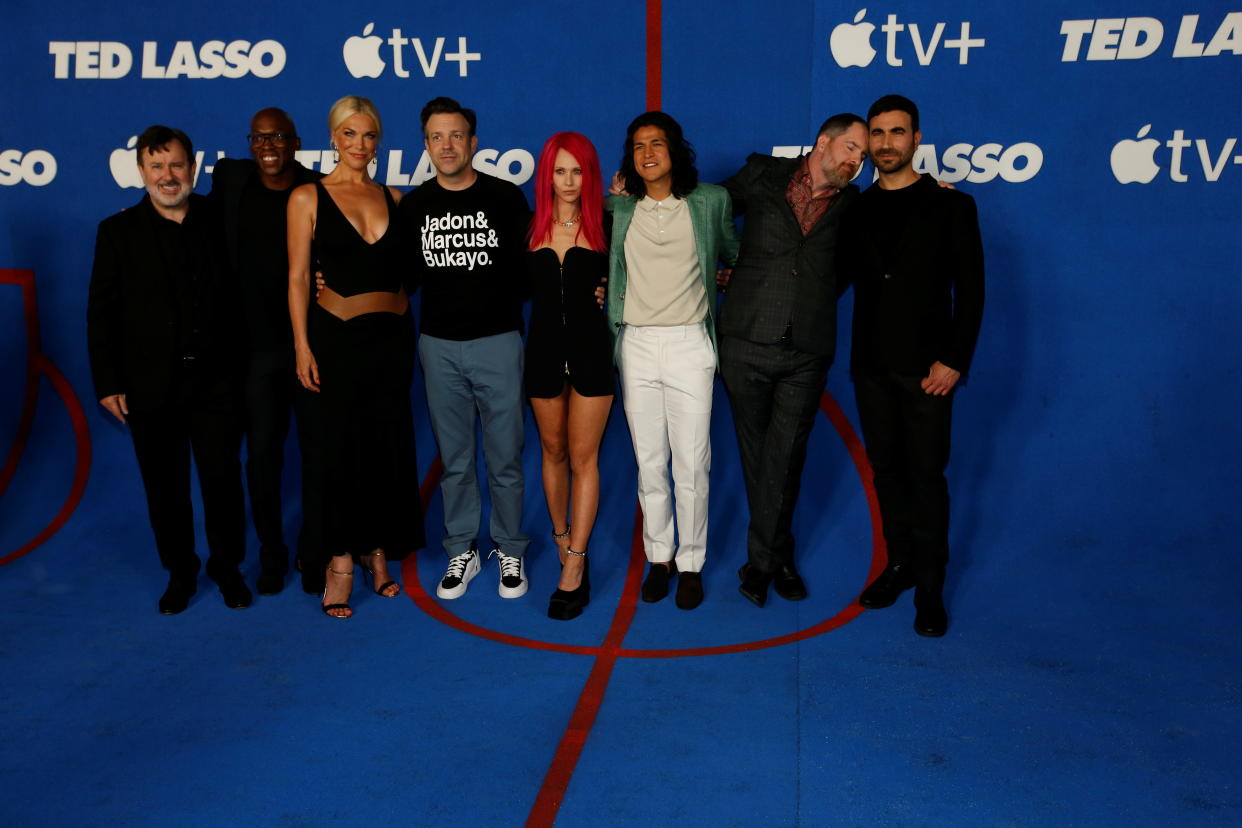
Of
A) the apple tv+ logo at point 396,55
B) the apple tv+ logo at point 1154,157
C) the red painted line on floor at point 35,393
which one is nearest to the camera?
the apple tv+ logo at point 1154,157

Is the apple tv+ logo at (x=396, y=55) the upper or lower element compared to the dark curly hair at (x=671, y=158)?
upper

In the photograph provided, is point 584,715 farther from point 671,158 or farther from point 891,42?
point 891,42

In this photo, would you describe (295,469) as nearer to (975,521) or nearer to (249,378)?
(249,378)

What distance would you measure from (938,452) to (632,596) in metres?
1.34

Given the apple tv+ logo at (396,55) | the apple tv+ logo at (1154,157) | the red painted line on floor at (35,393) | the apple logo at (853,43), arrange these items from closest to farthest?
1. the apple tv+ logo at (1154,157)
2. the apple logo at (853,43)
3. the apple tv+ logo at (396,55)
4. the red painted line on floor at (35,393)

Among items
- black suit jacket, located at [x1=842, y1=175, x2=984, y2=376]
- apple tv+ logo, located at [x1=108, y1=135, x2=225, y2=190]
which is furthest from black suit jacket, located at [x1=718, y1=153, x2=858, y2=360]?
apple tv+ logo, located at [x1=108, y1=135, x2=225, y2=190]

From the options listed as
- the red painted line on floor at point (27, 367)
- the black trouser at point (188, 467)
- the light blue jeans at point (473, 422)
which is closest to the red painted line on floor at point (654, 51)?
the light blue jeans at point (473, 422)

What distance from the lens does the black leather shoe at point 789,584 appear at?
4.17m

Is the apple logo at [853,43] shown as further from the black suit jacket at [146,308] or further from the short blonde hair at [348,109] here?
the black suit jacket at [146,308]

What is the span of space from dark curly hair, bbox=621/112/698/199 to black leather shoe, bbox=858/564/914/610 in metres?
1.70

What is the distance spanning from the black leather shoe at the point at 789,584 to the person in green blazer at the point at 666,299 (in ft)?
1.50

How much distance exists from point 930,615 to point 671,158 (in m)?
1.93

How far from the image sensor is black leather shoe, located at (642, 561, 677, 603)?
4.13 meters

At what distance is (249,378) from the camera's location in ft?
13.4
